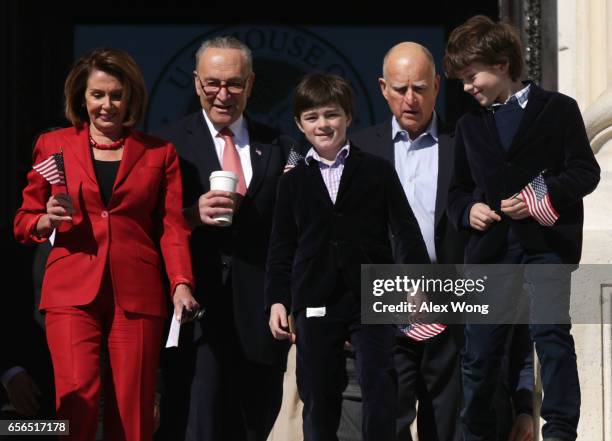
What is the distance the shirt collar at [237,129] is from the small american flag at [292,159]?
25 centimetres

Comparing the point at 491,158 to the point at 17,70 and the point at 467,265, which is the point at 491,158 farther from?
the point at 17,70

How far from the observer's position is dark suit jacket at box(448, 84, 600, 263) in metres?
6.88

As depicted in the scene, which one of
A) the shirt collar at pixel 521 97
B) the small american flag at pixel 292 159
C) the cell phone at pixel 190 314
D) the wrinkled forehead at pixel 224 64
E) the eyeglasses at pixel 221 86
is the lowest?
the cell phone at pixel 190 314

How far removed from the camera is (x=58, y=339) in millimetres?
6754

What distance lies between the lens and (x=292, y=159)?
24.8 feet

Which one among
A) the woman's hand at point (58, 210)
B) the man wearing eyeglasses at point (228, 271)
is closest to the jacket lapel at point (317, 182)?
the man wearing eyeglasses at point (228, 271)

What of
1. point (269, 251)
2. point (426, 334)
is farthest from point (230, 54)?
point (426, 334)

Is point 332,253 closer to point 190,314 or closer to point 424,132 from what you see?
point 190,314

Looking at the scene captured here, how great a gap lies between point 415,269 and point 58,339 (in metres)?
1.49

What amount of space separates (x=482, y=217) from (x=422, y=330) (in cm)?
70

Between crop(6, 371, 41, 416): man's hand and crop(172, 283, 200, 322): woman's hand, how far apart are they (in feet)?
2.95

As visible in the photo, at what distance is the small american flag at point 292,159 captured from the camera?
748 cm

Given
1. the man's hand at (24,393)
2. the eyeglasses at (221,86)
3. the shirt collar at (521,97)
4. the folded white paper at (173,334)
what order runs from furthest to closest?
the eyeglasses at (221,86)
the man's hand at (24,393)
the shirt collar at (521,97)
the folded white paper at (173,334)

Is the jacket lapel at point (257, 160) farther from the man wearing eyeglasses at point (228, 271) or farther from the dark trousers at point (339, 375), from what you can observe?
the dark trousers at point (339, 375)
